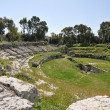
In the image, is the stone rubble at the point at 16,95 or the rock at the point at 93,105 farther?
the stone rubble at the point at 16,95

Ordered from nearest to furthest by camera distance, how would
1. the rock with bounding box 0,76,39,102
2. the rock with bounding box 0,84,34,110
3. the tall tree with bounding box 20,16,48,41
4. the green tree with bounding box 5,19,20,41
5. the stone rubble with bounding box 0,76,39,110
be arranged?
the rock with bounding box 0,84,34,110
the stone rubble with bounding box 0,76,39,110
the rock with bounding box 0,76,39,102
the green tree with bounding box 5,19,20,41
the tall tree with bounding box 20,16,48,41

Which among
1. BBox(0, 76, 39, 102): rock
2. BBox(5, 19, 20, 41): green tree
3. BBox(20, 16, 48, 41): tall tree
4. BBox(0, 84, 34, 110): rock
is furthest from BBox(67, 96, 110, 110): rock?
BBox(20, 16, 48, 41): tall tree

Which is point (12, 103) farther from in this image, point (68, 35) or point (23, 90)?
point (68, 35)

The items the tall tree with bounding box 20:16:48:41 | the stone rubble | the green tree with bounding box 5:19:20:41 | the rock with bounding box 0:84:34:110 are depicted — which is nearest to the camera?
the rock with bounding box 0:84:34:110

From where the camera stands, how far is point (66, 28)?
13825 centimetres

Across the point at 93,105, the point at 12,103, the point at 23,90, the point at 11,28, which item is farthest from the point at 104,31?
the point at 12,103

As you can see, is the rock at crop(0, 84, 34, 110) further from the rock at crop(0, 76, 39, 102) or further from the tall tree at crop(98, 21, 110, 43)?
the tall tree at crop(98, 21, 110, 43)

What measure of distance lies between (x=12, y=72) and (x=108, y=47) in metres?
87.5

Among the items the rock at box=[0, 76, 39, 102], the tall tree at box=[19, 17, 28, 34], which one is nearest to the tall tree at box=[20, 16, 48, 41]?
the tall tree at box=[19, 17, 28, 34]

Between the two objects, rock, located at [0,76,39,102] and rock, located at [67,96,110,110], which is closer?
rock, located at [67,96,110,110]

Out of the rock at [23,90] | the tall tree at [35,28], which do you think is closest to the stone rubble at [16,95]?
the rock at [23,90]

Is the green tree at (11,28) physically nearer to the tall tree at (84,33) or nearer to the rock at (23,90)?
the tall tree at (84,33)

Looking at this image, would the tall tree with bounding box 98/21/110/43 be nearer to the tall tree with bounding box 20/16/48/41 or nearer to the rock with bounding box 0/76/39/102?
the tall tree with bounding box 20/16/48/41

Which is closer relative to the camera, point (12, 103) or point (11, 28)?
point (12, 103)
